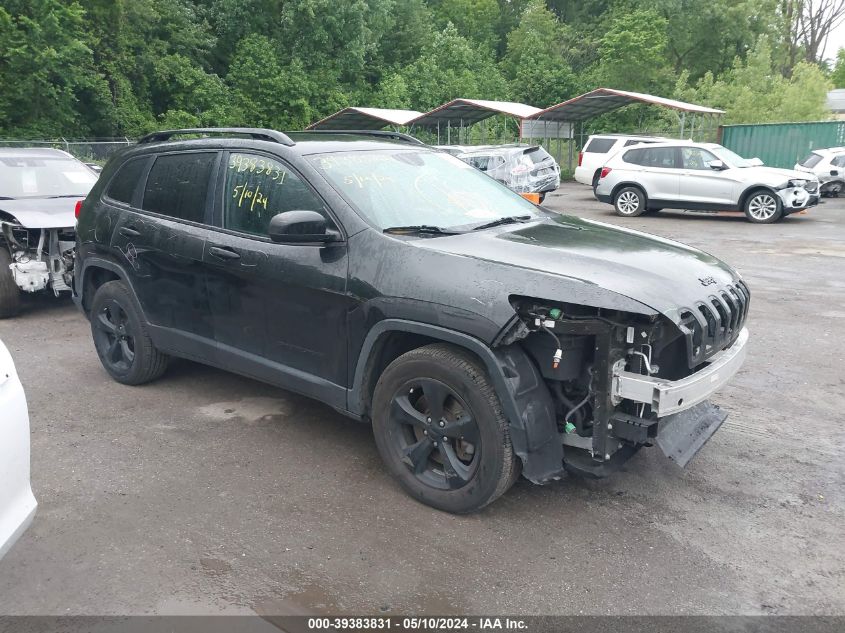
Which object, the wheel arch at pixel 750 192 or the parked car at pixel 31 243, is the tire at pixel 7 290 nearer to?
the parked car at pixel 31 243

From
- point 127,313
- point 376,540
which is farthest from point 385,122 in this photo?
point 376,540

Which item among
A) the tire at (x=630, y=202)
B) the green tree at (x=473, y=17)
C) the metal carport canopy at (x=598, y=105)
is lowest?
the tire at (x=630, y=202)

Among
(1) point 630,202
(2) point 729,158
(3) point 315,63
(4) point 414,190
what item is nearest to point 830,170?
(2) point 729,158

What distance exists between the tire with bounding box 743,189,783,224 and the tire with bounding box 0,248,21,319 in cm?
1415

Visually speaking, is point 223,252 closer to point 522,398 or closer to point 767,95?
point 522,398

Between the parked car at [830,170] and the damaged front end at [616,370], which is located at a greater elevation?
the damaged front end at [616,370]

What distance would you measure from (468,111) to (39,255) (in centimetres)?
2505

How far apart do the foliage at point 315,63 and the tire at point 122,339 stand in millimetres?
23887

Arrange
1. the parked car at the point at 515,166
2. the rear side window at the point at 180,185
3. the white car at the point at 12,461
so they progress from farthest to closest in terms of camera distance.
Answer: the parked car at the point at 515,166
the rear side window at the point at 180,185
the white car at the point at 12,461

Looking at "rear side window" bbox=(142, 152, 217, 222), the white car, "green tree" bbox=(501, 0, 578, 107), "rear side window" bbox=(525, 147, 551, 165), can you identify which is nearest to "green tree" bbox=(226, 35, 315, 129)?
"green tree" bbox=(501, 0, 578, 107)

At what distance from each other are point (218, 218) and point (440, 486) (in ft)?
7.19

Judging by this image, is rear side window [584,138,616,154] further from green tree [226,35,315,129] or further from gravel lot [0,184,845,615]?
gravel lot [0,184,845,615]

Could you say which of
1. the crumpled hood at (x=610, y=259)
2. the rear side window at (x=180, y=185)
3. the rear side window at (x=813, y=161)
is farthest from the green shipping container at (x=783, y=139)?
the rear side window at (x=180, y=185)

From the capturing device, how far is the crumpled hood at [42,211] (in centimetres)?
722
